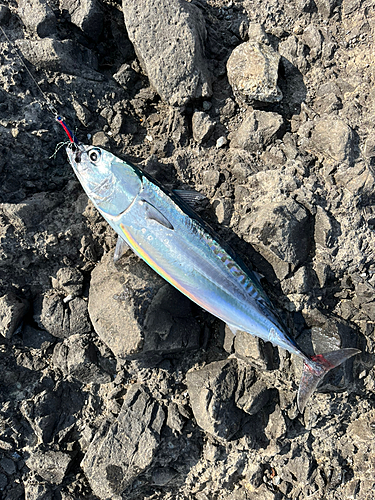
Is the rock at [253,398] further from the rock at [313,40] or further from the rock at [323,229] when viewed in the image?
the rock at [313,40]

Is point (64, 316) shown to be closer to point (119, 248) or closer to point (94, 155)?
point (119, 248)

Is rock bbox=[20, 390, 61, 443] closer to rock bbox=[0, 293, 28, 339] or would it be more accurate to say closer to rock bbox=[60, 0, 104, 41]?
rock bbox=[0, 293, 28, 339]

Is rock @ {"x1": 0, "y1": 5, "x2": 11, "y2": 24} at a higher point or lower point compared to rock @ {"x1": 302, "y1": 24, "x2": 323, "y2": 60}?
higher

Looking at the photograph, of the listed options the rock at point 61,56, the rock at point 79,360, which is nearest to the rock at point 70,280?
the rock at point 79,360

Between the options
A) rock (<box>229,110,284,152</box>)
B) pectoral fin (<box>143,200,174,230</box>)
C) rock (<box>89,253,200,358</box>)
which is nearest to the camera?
pectoral fin (<box>143,200,174,230</box>)

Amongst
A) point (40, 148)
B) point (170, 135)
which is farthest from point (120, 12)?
point (40, 148)

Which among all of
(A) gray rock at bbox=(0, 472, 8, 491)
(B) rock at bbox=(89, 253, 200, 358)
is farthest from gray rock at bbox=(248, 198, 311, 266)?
(A) gray rock at bbox=(0, 472, 8, 491)
